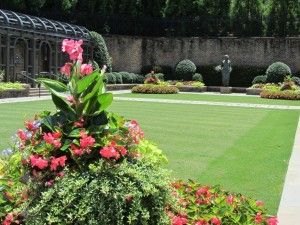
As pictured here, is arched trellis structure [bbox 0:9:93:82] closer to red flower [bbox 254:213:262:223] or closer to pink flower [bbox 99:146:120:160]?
red flower [bbox 254:213:262:223]

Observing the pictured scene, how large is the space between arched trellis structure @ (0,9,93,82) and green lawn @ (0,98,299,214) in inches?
387

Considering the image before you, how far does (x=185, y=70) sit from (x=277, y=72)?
620cm

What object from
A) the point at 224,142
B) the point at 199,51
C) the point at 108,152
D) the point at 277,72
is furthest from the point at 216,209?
the point at 199,51

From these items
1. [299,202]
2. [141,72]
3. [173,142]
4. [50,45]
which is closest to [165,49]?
[141,72]

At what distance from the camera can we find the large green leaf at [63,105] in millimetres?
3309

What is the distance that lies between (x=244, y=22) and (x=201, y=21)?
10.6 ft

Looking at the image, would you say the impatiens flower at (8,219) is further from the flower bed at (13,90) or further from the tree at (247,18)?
the tree at (247,18)

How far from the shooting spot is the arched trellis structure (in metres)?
24.6

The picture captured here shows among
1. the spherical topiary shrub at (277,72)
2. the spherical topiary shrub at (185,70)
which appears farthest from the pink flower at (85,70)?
the spherical topiary shrub at (185,70)

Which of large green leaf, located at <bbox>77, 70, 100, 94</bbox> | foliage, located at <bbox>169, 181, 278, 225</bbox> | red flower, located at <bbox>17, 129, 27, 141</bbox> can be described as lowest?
foliage, located at <bbox>169, 181, 278, 225</bbox>

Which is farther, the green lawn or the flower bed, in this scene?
the flower bed

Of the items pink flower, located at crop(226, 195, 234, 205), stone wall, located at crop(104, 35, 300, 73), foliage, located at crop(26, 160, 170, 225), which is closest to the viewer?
foliage, located at crop(26, 160, 170, 225)

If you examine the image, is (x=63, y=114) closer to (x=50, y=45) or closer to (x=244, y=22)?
(x=50, y=45)

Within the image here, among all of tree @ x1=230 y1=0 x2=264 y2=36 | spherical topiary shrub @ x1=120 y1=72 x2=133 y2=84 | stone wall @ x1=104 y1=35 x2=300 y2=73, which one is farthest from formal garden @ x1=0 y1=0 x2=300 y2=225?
tree @ x1=230 y1=0 x2=264 y2=36
